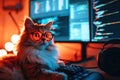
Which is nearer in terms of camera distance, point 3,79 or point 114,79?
point 3,79

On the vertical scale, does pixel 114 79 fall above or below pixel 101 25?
below

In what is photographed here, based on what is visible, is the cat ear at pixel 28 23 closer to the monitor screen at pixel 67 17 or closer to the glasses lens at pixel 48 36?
the glasses lens at pixel 48 36

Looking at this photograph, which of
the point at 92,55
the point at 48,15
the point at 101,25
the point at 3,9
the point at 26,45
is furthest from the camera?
the point at 3,9

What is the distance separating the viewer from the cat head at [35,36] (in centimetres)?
102

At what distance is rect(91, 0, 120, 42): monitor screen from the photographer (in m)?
1.14

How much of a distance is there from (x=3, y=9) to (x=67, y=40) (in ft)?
2.81

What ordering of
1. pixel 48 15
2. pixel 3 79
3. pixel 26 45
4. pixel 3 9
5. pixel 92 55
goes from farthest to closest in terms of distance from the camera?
1. pixel 3 9
2. pixel 48 15
3. pixel 92 55
4. pixel 26 45
5. pixel 3 79

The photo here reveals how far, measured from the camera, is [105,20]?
1.18m

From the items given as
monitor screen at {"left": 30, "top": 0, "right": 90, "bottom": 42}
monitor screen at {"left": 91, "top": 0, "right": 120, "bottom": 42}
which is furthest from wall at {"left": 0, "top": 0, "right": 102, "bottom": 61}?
monitor screen at {"left": 91, "top": 0, "right": 120, "bottom": 42}

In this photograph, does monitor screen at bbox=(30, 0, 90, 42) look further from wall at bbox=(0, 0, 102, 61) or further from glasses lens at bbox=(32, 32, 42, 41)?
glasses lens at bbox=(32, 32, 42, 41)

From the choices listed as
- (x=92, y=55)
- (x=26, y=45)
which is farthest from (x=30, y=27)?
(x=92, y=55)

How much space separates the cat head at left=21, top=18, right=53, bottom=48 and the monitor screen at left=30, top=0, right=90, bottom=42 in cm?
29

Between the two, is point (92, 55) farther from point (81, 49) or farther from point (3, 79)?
point (3, 79)

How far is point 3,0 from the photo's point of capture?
187 centimetres
